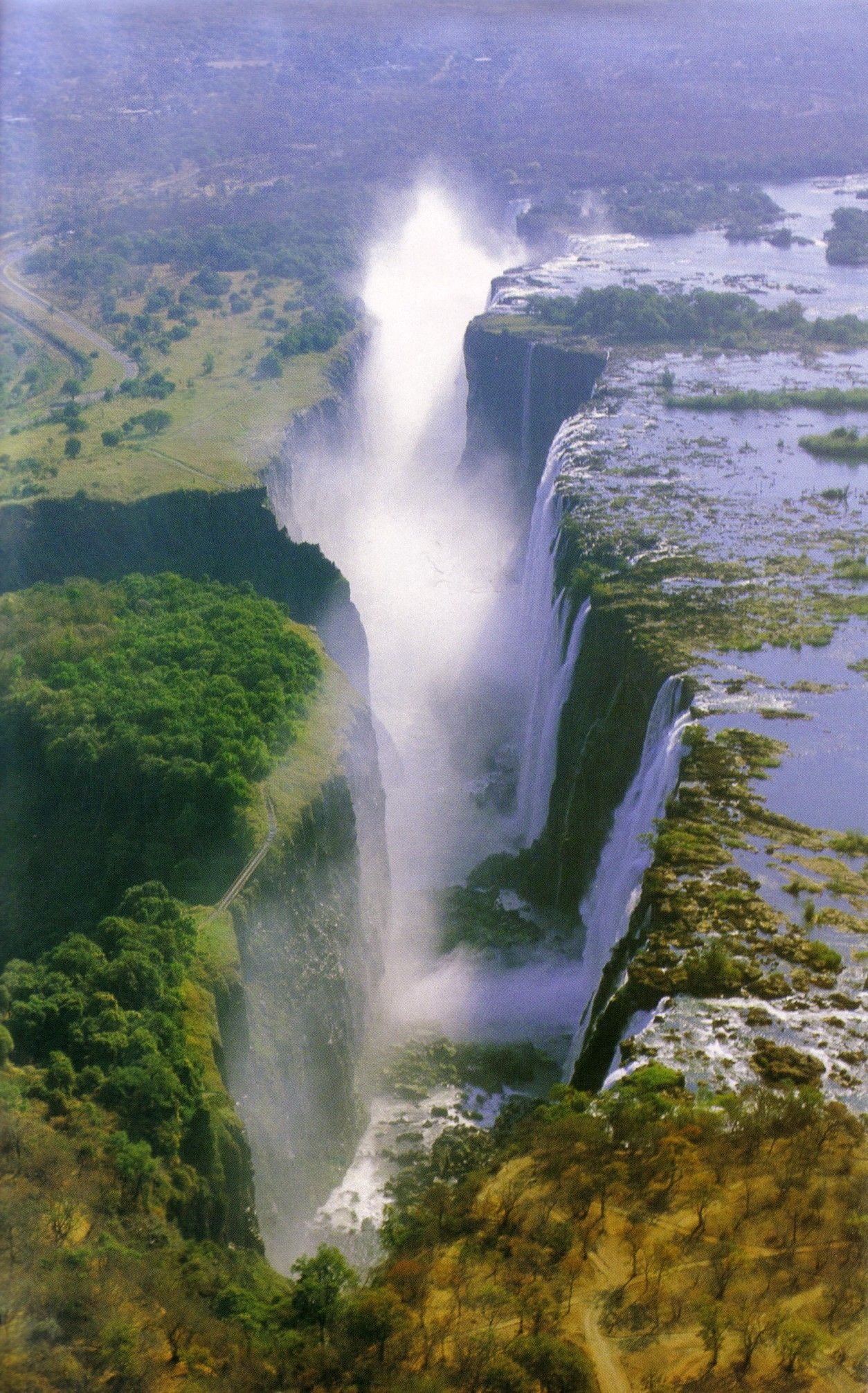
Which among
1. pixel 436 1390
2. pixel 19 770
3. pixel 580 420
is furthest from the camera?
pixel 580 420

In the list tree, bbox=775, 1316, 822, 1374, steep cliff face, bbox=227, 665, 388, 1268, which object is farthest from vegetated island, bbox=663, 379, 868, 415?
tree, bbox=775, 1316, 822, 1374

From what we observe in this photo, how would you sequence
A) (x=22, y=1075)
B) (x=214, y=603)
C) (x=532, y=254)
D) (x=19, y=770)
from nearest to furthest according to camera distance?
(x=22, y=1075) → (x=19, y=770) → (x=214, y=603) → (x=532, y=254)

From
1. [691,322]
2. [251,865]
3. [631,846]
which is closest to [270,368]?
[691,322]

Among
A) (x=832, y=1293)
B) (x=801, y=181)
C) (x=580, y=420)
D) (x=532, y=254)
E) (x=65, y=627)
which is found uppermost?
(x=801, y=181)

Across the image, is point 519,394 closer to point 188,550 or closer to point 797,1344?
point 188,550

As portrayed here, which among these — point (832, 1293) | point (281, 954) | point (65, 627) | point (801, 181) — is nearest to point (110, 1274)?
point (832, 1293)

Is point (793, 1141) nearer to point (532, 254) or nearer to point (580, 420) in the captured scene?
point (580, 420)
